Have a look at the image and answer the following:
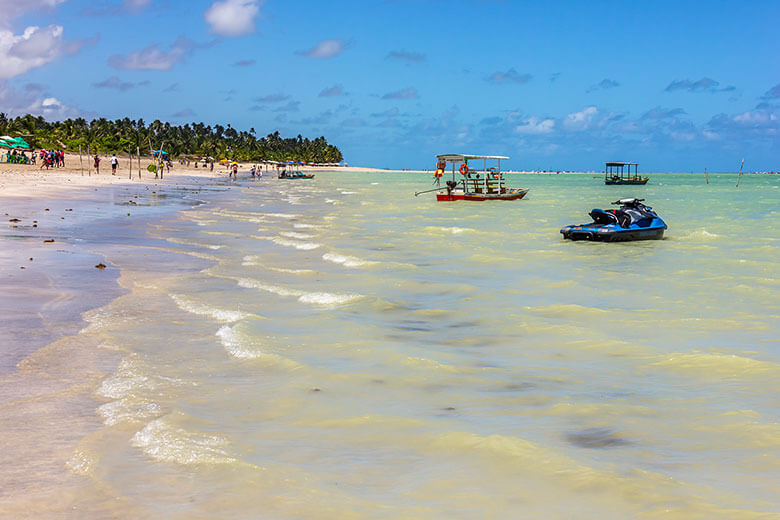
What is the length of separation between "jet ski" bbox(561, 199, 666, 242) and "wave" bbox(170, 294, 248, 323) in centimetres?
1771

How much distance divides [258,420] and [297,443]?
0.71m

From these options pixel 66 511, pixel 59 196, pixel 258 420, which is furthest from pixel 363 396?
pixel 59 196

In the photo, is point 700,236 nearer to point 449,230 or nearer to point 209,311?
point 449,230

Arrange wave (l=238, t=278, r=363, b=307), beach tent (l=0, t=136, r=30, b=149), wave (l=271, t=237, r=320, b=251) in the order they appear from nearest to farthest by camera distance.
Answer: wave (l=238, t=278, r=363, b=307)
wave (l=271, t=237, r=320, b=251)
beach tent (l=0, t=136, r=30, b=149)

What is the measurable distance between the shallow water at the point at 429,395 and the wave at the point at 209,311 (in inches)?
1.9

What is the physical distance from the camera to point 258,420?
6.66m

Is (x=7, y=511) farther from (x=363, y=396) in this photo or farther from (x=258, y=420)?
(x=363, y=396)

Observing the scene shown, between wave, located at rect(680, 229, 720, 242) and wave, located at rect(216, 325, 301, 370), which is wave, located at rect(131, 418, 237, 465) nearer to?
wave, located at rect(216, 325, 301, 370)

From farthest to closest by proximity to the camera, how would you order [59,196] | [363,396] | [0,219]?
[59,196] < [0,219] < [363,396]

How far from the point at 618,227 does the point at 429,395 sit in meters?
20.0

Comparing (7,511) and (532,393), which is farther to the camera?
(532,393)

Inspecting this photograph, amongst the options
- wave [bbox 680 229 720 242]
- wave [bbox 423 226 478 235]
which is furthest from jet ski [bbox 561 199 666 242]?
wave [bbox 423 226 478 235]

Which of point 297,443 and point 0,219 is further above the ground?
point 0,219

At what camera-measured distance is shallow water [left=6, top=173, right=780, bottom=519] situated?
16.8 feet
